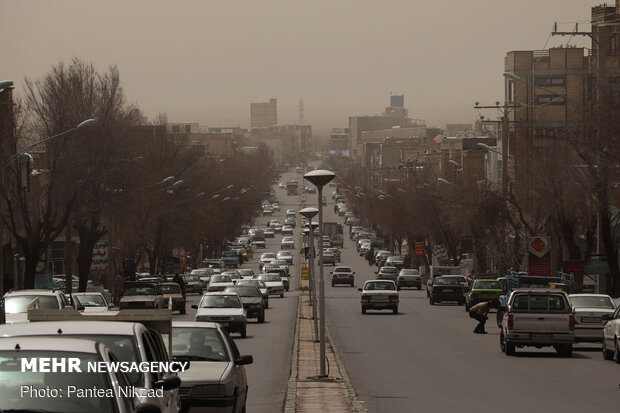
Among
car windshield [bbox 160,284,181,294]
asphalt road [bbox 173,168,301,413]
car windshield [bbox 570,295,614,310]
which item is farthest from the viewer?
car windshield [bbox 160,284,181,294]

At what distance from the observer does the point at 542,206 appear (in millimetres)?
53375

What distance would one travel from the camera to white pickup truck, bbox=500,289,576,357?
95.1ft

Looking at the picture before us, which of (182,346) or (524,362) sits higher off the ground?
(182,346)

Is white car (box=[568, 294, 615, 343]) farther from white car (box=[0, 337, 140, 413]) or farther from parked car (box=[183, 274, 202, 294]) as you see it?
parked car (box=[183, 274, 202, 294])

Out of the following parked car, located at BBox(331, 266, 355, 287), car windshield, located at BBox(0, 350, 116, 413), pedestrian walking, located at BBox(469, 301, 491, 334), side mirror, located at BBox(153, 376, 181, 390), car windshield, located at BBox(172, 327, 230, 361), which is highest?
car windshield, located at BBox(0, 350, 116, 413)

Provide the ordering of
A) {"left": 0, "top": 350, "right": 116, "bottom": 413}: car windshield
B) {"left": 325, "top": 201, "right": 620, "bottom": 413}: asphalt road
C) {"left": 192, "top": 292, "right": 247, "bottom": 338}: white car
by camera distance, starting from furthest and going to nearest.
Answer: {"left": 192, "top": 292, "right": 247, "bottom": 338}: white car, {"left": 325, "top": 201, "right": 620, "bottom": 413}: asphalt road, {"left": 0, "top": 350, "right": 116, "bottom": 413}: car windshield

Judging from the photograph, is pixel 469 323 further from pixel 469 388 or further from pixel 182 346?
pixel 182 346

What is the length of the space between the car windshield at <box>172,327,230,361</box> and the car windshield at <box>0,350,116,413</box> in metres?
7.09

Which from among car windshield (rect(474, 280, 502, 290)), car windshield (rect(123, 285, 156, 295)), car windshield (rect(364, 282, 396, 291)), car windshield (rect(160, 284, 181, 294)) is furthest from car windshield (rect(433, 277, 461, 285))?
car windshield (rect(123, 285, 156, 295))

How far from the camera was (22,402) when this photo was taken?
8.12 metres

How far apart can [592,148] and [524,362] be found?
47.8 feet

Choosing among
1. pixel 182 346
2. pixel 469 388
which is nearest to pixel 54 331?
pixel 182 346

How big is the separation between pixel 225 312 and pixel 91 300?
19.1 feet

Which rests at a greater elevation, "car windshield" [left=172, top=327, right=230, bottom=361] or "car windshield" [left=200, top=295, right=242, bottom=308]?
"car windshield" [left=172, top=327, right=230, bottom=361]
